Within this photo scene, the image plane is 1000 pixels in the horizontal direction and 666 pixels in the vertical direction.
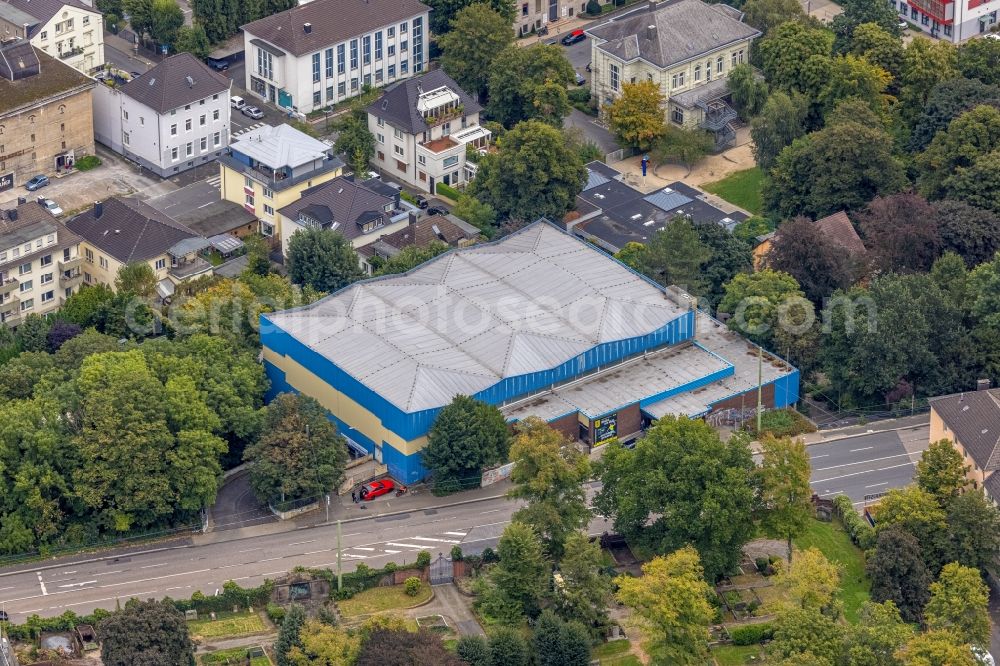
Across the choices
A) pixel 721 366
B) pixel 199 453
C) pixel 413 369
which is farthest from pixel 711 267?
pixel 199 453

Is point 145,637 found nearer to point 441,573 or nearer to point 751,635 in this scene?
point 441,573

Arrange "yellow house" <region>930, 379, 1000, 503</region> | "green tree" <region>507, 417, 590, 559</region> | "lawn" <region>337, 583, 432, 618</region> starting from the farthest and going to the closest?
"yellow house" <region>930, 379, 1000, 503</region> < "lawn" <region>337, 583, 432, 618</region> < "green tree" <region>507, 417, 590, 559</region>

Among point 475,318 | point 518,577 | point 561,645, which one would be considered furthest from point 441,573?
point 475,318

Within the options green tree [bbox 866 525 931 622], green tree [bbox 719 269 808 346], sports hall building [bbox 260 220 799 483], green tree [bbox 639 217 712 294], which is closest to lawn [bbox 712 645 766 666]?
green tree [bbox 866 525 931 622]

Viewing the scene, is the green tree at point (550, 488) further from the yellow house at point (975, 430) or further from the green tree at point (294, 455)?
the yellow house at point (975, 430)

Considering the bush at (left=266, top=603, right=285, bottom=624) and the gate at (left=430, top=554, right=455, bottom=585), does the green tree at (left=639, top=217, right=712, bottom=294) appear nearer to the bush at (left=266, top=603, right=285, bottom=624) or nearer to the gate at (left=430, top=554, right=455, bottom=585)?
the gate at (left=430, top=554, right=455, bottom=585)

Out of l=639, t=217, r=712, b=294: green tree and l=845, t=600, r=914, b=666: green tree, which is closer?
l=845, t=600, r=914, b=666: green tree

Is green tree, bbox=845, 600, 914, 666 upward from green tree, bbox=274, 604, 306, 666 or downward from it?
upward
